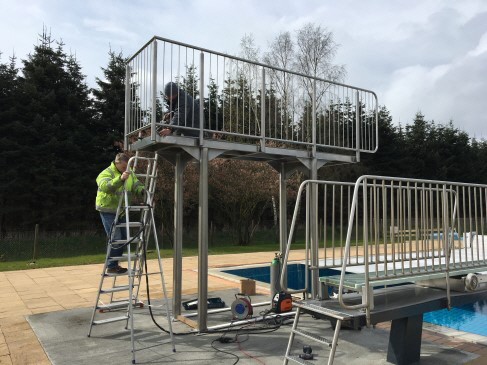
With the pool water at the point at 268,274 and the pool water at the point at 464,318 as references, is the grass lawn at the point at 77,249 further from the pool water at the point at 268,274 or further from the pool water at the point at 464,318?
the pool water at the point at 464,318

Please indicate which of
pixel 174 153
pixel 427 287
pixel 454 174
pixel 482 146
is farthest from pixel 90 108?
pixel 482 146

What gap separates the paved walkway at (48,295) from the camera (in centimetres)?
379

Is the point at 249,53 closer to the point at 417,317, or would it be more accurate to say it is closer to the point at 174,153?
the point at 174,153

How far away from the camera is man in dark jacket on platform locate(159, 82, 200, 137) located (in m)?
4.36

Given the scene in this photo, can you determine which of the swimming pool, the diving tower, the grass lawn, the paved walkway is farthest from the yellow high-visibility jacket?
the grass lawn

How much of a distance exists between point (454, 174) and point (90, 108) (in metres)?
31.2

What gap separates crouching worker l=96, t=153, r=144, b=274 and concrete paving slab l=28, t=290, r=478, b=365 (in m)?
0.75

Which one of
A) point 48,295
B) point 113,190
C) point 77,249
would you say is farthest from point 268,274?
point 77,249

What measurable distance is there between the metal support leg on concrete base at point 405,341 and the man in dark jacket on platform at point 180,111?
2868 millimetres

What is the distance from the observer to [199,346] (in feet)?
12.7

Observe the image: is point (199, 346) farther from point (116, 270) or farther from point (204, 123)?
point (204, 123)

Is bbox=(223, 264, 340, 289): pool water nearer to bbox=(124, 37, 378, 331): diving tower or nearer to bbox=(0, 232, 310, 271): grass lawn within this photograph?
bbox=(124, 37, 378, 331): diving tower

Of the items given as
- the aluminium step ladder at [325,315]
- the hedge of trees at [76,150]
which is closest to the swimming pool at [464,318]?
the aluminium step ladder at [325,315]

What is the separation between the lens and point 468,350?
3734 mm
